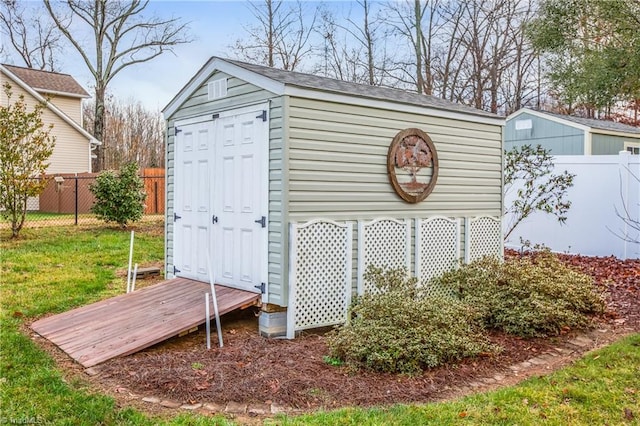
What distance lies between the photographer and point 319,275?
524 centimetres

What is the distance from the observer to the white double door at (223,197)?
17.5 feet

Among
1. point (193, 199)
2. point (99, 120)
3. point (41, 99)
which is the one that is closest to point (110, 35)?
point (99, 120)

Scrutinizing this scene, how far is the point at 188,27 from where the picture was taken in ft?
75.2

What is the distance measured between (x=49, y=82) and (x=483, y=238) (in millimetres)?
20098

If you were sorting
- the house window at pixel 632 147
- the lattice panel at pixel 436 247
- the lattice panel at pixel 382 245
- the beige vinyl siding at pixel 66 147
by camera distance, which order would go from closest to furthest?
1. the lattice panel at pixel 382 245
2. the lattice panel at pixel 436 247
3. the house window at pixel 632 147
4. the beige vinyl siding at pixel 66 147

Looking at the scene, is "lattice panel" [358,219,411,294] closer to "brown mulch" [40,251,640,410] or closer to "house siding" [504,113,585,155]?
"brown mulch" [40,251,640,410]

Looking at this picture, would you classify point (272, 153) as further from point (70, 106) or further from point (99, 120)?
point (70, 106)

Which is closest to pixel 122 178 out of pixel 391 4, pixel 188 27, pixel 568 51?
pixel 568 51

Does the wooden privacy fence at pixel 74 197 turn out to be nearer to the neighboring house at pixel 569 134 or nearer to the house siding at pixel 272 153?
the neighboring house at pixel 569 134

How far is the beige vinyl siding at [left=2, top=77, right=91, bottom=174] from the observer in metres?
19.4

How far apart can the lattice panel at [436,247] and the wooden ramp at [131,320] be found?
220 cm

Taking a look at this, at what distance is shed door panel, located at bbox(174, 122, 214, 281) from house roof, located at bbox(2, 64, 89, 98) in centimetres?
1674

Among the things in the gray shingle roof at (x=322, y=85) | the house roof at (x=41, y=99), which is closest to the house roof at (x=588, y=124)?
the gray shingle roof at (x=322, y=85)

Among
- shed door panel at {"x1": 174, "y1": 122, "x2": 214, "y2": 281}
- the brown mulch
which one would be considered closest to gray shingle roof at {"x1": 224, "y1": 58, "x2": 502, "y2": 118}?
shed door panel at {"x1": 174, "y1": 122, "x2": 214, "y2": 281}
